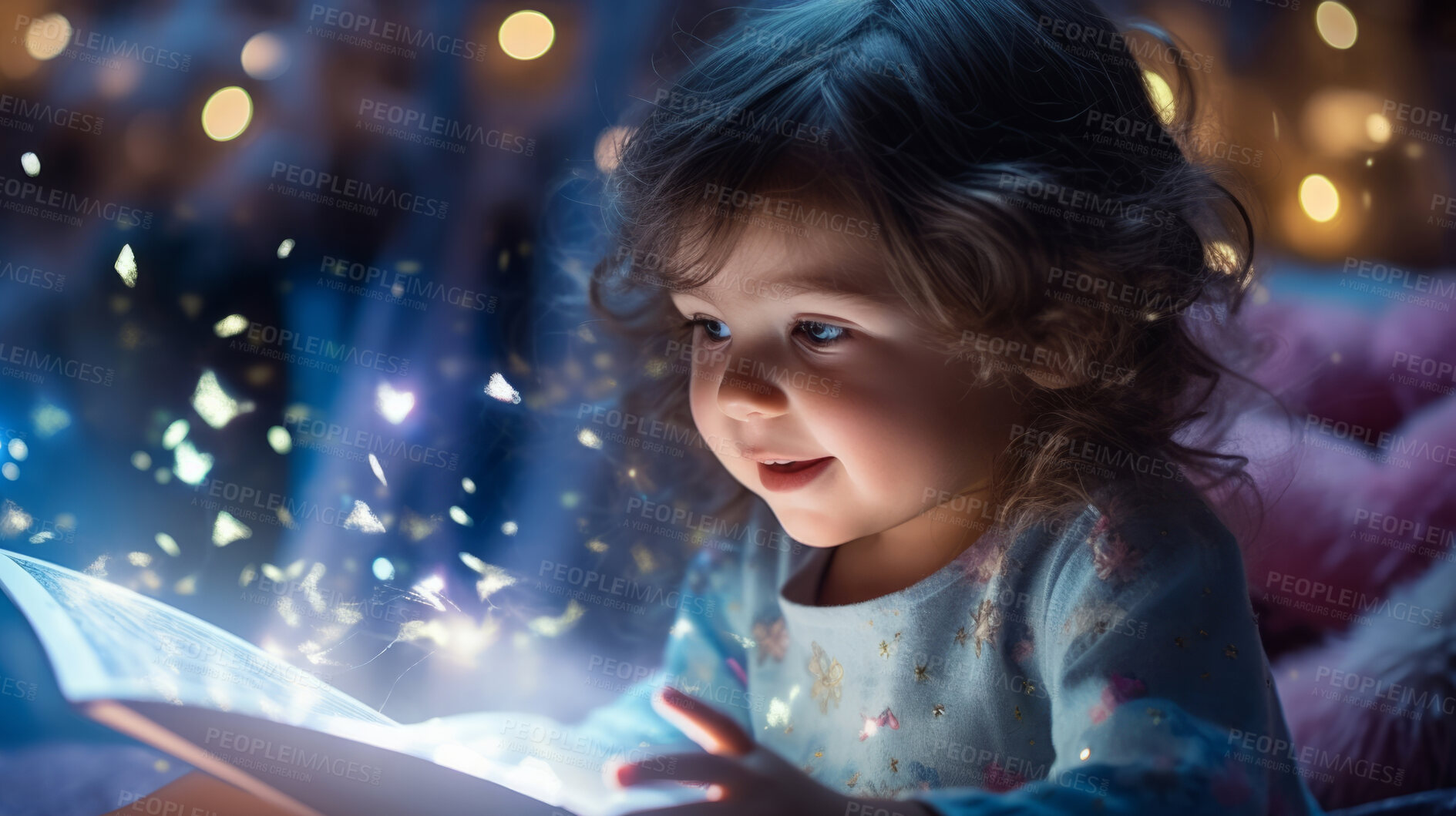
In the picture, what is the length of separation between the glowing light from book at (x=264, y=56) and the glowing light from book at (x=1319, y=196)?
1162mm

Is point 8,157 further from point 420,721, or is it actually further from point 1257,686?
point 1257,686

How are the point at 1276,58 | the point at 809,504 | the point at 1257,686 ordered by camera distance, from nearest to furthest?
the point at 1257,686 → the point at 809,504 → the point at 1276,58

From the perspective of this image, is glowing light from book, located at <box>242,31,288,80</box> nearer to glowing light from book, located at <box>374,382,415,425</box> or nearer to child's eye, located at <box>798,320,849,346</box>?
glowing light from book, located at <box>374,382,415,425</box>

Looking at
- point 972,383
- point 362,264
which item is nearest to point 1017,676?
point 972,383

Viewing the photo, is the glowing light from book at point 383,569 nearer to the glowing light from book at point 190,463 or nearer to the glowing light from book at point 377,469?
the glowing light from book at point 377,469

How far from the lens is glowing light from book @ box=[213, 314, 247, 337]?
1.06 metres

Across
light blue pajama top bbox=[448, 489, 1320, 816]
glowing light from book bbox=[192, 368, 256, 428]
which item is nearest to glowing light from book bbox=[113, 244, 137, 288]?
glowing light from book bbox=[192, 368, 256, 428]

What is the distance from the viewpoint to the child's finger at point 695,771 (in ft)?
2.31

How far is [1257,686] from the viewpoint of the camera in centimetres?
79

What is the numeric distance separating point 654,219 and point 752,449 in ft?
0.77

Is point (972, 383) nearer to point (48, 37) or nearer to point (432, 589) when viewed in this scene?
point (432, 589)

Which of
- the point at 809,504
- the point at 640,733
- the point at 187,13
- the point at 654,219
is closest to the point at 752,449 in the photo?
the point at 809,504

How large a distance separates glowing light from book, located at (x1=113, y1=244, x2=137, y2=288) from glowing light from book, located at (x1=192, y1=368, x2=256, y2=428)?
116mm

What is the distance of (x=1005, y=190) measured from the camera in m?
0.83
